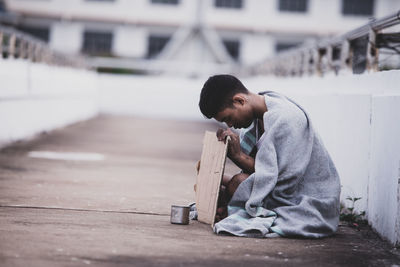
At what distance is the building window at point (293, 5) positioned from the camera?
3406cm

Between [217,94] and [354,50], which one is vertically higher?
[354,50]

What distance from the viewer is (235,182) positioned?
476 cm

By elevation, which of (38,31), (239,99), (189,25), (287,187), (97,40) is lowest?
(287,187)

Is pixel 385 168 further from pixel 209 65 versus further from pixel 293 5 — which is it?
pixel 293 5

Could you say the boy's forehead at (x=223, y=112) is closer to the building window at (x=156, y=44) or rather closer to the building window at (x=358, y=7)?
the building window at (x=156, y=44)

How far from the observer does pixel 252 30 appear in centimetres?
3359

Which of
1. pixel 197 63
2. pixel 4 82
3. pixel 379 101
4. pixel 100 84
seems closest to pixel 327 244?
pixel 379 101

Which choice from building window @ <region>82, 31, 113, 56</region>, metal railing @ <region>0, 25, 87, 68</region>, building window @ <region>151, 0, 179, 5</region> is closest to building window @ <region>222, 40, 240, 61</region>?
building window @ <region>151, 0, 179, 5</region>

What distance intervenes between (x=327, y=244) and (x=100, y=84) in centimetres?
2341

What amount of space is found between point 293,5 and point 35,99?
23.4 m

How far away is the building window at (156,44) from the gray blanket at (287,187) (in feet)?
98.3

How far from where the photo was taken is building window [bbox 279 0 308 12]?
3406 centimetres

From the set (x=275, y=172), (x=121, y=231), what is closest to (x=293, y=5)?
(x=275, y=172)

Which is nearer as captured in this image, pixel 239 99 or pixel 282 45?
pixel 239 99
